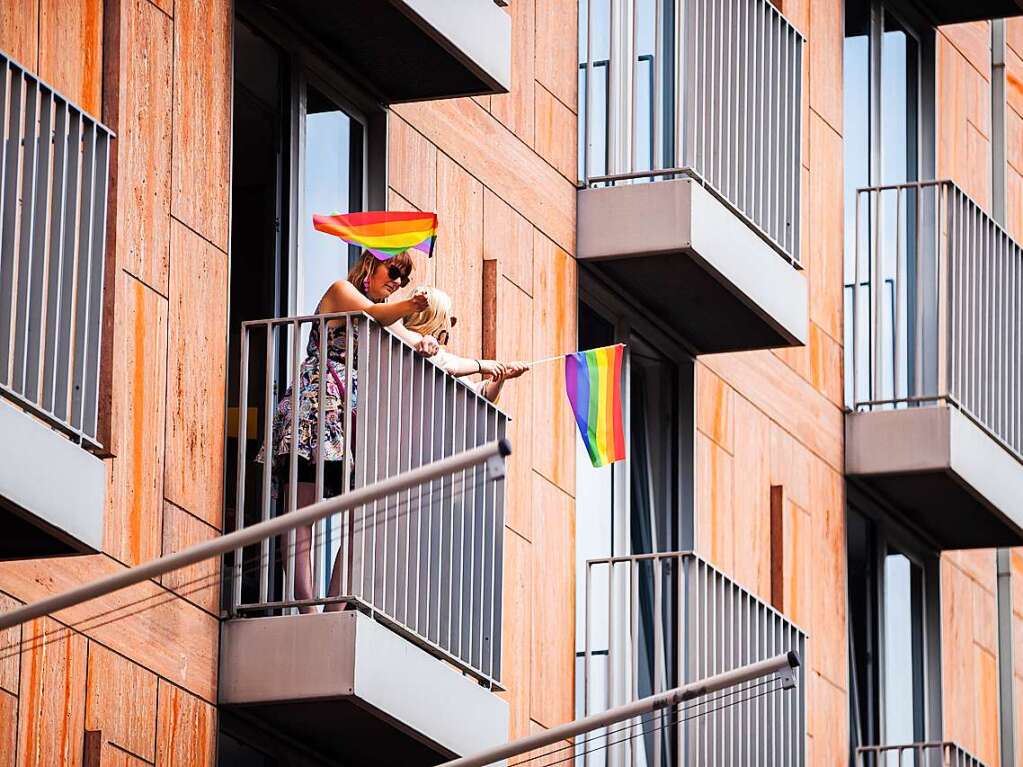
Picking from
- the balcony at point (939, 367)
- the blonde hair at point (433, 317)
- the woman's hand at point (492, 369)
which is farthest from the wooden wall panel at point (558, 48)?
the balcony at point (939, 367)

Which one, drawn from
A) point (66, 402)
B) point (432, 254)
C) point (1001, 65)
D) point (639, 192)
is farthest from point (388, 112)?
point (1001, 65)

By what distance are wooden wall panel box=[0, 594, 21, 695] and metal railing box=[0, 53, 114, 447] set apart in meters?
0.79

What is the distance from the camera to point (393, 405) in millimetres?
15680

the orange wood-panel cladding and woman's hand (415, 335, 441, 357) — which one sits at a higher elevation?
the orange wood-panel cladding

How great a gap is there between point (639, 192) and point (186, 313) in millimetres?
4901

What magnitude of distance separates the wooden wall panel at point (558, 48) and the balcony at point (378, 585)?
346cm

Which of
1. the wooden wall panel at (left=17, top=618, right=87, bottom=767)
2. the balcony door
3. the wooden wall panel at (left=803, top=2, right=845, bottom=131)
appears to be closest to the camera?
the wooden wall panel at (left=17, top=618, right=87, bottom=767)

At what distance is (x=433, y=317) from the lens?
52.8 ft

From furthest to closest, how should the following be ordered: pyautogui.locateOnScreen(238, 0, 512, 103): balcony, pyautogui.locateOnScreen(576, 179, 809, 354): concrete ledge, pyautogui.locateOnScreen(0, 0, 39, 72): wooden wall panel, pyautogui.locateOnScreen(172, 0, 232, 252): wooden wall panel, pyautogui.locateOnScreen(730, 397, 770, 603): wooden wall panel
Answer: pyautogui.locateOnScreen(730, 397, 770, 603): wooden wall panel
pyautogui.locateOnScreen(576, 179, 809, 354): concrete ledge
pyautogui.locateOnScreen(238, 0, 512, 103): balcony
pyautogui.locateOnScreen(172, 0, 232, 252): wooden wall panel
pyautogui.locateOnScreen(0, 0, 39, 72): wooden wall panel

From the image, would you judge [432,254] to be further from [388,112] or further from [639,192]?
[639,192]

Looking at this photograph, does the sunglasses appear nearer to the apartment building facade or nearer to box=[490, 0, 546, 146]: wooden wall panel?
the apartment building facade

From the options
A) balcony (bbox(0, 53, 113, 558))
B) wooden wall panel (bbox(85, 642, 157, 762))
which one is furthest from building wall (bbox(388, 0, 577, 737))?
balcony (bbox(0, 53, 113, 558))

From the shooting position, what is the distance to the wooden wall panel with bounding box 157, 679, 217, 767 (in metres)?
14.8

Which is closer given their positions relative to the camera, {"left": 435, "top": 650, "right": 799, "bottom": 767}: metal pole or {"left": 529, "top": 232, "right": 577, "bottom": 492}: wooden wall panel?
{"left": 435, "top": 650, "right": 799, "bottom": 767}: metal pole
